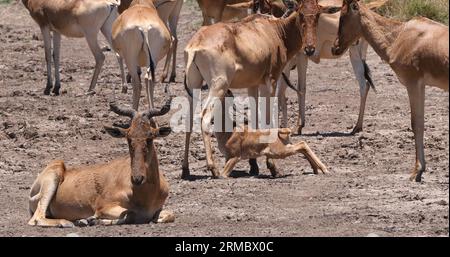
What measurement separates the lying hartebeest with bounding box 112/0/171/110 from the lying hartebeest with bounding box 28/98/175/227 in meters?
4.58

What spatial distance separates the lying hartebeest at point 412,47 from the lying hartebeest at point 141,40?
11.3ft

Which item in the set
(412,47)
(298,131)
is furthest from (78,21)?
(412,47)

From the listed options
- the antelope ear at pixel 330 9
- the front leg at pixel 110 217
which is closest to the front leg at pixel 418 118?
the antelope ear at pixel 330 9

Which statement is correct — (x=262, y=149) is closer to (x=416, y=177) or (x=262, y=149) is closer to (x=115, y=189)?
(x=416, y=177)

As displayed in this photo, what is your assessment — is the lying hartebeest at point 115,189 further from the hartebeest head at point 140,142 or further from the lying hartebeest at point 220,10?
the lying hartebeest at point 220,10

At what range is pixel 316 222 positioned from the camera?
1278cm

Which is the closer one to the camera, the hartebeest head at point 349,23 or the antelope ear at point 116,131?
the antelope ear at point 116,131

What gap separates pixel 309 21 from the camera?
16.9m

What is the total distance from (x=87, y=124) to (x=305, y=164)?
370 cm

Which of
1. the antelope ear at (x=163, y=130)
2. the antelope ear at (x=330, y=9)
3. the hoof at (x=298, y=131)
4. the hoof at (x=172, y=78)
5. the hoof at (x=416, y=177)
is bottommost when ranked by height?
the hoof at (x=172, y=78)

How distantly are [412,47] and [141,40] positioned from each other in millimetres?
5063

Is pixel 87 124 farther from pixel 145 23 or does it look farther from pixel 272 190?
pixel 272 190

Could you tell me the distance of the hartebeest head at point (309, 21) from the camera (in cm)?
1684

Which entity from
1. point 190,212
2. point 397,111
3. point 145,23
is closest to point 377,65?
point 397,111
